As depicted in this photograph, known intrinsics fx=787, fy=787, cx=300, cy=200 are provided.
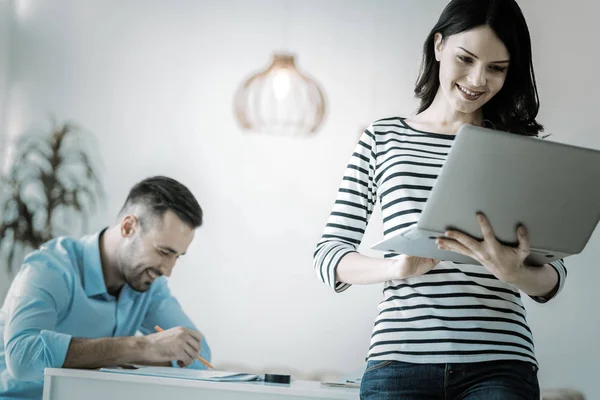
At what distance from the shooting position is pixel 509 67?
1.43 m

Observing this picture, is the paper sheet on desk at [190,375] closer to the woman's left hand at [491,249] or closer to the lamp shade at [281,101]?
the woman's left hand at [491,249]

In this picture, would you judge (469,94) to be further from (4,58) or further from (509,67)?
(4,58)

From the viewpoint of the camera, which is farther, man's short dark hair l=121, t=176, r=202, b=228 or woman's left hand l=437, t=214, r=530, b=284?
man's short dark hair l=121, t=176, r=202, b=228

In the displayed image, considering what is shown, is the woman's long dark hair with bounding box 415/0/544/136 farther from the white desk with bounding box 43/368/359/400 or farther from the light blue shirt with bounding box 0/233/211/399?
the light blue shirt with bounding box 0/233/211/399

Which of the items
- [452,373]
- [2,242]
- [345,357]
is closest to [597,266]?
[345,357]

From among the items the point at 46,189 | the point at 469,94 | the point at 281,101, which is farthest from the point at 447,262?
the point at 46,189

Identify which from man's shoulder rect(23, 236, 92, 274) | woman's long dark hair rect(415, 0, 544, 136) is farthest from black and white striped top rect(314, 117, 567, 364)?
man's shoulder rect(23, 236, 92, 274)

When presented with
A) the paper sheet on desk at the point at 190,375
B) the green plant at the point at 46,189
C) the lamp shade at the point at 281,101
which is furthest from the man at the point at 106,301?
the green plant at the point at 46,189

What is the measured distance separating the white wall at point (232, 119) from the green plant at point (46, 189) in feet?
0.33

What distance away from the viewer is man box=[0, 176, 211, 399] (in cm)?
211

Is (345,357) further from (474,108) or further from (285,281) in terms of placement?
(474,108)

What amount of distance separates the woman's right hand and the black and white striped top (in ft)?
0.12

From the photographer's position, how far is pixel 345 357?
3742mm

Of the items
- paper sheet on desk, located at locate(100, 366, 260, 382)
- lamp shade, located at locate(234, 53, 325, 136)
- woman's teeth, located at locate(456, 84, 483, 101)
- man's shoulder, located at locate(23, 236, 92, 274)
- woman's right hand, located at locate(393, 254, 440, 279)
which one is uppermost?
lamp shade, located at locate(234, 53, 325, 136)
